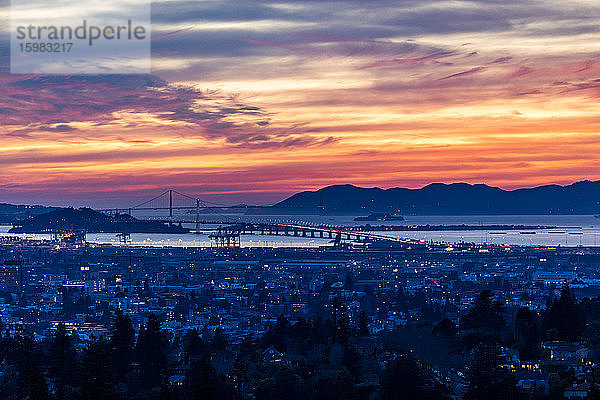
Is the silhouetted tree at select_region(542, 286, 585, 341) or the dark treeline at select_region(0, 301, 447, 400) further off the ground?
the silhouetted tree at select_region(542, 286, 585, 341)

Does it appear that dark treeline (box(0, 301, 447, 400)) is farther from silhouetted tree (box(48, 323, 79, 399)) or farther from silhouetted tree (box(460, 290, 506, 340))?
silhouetted tree (box(460, 290, 506, 340))

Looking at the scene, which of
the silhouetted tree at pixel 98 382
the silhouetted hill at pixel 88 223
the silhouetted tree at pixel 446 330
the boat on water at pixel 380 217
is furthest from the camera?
the boat on water at pixel 380 217

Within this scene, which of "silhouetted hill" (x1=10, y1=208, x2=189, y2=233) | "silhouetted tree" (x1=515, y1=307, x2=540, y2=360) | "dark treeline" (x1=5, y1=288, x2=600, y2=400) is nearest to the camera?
"dark treeline" (x1=5, y1=288, x2=600, y2=400)

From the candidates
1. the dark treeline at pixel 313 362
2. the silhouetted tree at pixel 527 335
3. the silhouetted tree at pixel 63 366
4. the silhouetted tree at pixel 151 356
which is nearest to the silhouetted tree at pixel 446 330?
the dark treeline at pixel 313 362

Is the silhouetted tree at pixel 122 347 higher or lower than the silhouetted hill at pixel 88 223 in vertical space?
lower

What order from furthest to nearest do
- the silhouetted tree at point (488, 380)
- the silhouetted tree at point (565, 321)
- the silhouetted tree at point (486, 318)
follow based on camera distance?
the silhouetted tree at point (486, 318) → the silhouetted tree at point (565, 321) → the silhouetted tree at point (488, 380)

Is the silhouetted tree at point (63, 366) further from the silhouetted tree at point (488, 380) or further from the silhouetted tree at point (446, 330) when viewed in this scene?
the silhouetted tree at point (446, 330)

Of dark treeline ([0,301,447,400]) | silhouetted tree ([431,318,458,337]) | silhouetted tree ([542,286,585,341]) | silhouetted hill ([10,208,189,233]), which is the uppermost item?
silhouetted hill ([10,208,189,233])

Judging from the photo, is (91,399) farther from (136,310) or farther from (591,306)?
(136,310)

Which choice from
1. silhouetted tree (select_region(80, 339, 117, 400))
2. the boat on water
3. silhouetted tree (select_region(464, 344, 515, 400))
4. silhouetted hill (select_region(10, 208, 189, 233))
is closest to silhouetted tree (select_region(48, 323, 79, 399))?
silhouetted tree (select_region(80, 339, 117, 400))
